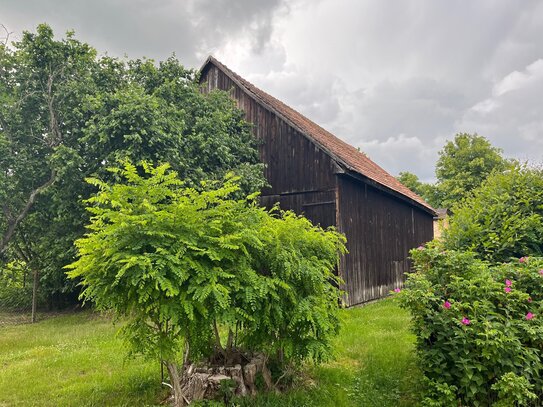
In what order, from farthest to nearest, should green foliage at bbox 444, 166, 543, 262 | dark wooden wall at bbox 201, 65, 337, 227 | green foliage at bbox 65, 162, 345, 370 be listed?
dark wooden wall at bbox 201, 65, 337, 227 < green foliage at bbox 444, 166, 543, 262 < green foliage at bbox 65, 162, 345, 370

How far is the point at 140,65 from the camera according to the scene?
524 inches

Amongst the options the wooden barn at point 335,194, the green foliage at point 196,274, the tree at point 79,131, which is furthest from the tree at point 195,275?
the wooden barn at point 335,194

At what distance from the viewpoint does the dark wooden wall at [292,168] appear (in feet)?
40.0

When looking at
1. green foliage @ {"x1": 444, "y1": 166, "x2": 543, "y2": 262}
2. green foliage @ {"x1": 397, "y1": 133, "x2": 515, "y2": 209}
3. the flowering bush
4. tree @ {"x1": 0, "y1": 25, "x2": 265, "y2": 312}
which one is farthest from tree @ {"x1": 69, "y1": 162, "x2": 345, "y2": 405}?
green foliage @ {"x1": 397, "y1": 133, "x2": 515, "y2": 209}

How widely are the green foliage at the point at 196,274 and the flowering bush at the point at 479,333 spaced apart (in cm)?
129

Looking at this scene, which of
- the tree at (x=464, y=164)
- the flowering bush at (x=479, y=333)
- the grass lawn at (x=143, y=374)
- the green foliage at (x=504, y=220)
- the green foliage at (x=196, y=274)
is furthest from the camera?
the tree at (x=464, y=164)

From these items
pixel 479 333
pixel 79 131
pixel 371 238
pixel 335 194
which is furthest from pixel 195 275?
pixel 371 238

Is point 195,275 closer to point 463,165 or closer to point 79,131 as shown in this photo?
point 79,131

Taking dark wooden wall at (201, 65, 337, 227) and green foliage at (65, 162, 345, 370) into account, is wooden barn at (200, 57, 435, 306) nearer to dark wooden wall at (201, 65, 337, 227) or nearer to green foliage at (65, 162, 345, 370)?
dark wooden wall at (201, 65, 337, 227)

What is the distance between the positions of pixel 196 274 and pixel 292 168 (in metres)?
9.46

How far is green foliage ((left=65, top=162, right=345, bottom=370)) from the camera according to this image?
3674 mm

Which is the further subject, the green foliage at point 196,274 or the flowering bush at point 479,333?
the flowering bush at point 479,333

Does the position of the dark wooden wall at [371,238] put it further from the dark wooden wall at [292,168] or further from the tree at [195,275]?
the tree at [195,275]

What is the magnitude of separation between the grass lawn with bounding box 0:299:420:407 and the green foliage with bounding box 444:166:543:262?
6.99ft
